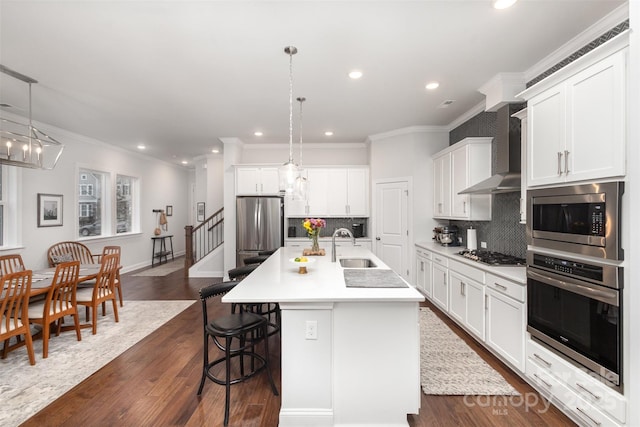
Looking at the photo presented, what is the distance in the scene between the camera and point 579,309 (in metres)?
1.90

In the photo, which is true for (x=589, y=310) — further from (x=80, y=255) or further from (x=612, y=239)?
(x=80, y=255)

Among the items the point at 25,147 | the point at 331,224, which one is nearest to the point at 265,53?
the point at 25,147

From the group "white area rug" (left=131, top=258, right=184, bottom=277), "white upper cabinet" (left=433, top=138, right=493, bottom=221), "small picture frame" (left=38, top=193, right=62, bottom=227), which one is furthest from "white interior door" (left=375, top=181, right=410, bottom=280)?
"small picture frame" (left=38, top=193, right=62, bottom=227)

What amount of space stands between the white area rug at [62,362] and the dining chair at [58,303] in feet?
0.49

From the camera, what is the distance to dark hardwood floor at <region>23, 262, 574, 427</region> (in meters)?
2.00

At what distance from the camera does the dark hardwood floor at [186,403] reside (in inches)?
78.9

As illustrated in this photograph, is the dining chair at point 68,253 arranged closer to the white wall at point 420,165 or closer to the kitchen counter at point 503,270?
the white wall at point 420,165

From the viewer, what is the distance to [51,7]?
208cm

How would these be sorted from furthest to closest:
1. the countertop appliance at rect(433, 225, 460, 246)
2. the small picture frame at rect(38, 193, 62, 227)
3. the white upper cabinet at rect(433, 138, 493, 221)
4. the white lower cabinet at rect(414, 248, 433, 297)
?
the small picture frame at rect(38, 193, 62, 227), the countertop appliance at rect(433, 225, 460, 246), the white lower cabinet at rect(414, 248, 433, 297), the white upper cabinet at rect(433, 138, 493, 221)

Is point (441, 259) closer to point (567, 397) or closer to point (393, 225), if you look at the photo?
point (393, 225)

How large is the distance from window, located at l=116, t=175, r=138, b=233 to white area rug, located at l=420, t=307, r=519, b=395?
725 centimetres

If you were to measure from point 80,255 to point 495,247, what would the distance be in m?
6.88

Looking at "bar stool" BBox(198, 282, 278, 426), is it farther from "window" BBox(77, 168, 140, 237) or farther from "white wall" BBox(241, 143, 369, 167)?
"window" BBox(77, 168, 140, 237)

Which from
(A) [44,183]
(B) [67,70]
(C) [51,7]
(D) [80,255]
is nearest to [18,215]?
(A) [44,183]
